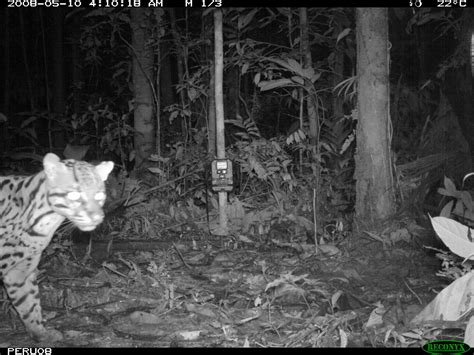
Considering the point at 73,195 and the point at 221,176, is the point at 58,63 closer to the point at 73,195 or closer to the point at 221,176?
the point at 221,176

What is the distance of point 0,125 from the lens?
1205 centimetres

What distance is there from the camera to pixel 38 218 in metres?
4.39

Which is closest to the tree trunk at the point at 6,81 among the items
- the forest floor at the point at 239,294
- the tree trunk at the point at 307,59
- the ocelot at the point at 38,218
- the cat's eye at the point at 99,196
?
the forest floor at the point at 239,294

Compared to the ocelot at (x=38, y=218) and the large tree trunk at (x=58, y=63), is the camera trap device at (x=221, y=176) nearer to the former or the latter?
the ocelot at (x=38, y=218)

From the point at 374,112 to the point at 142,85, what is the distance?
192 inches

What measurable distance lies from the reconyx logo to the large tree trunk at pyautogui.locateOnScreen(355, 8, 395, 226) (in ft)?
9.65

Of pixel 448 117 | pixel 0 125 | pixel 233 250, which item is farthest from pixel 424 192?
pixel 0 125

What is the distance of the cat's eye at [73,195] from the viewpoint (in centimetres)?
426

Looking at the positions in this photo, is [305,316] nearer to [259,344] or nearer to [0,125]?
Result: [259,344]

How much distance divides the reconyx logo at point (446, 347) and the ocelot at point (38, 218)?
2.77 m

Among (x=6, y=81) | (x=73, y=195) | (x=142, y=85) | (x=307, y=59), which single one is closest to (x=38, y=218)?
(x=73, y=195)

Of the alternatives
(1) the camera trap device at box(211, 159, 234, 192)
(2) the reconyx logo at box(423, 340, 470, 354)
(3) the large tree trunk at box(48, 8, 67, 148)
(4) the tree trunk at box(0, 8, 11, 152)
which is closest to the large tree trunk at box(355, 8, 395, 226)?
(1) the camera trap device at box(211, 159, 234, 192)

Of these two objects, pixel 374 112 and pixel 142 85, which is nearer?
pixel 374 112

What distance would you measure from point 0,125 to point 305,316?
10093 millimetres
